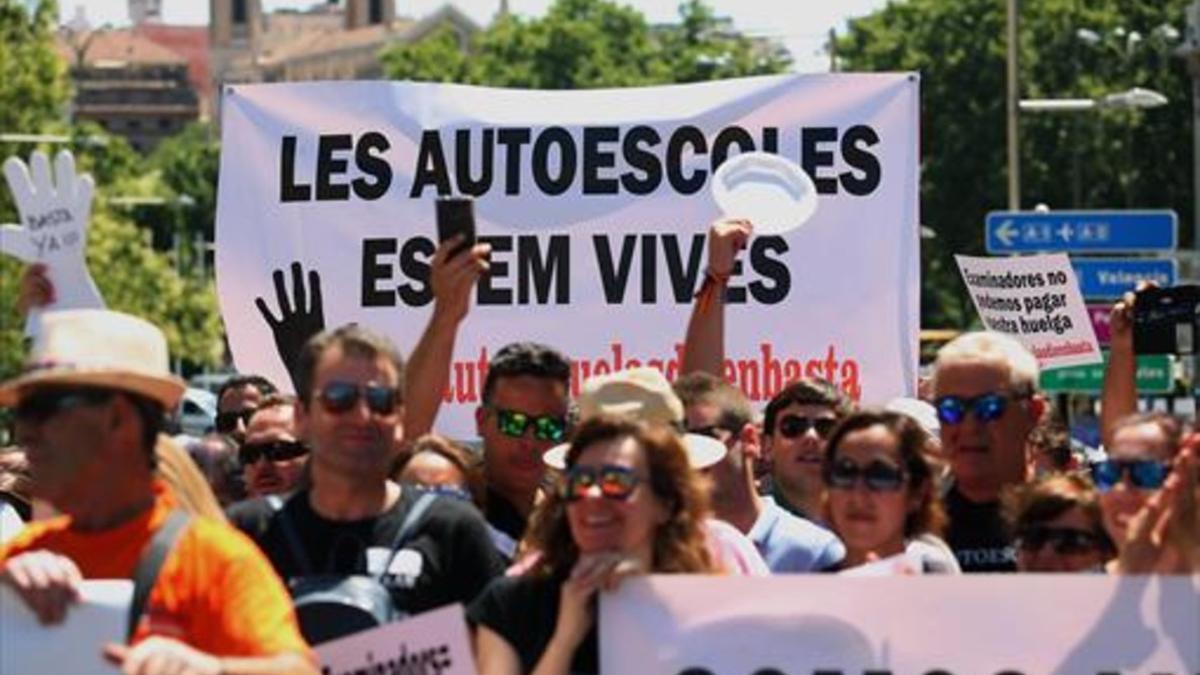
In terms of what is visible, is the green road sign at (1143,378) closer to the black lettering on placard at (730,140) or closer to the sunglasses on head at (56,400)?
the black lettering on placard at (730,140)

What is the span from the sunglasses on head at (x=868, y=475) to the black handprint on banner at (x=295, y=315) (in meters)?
3.81

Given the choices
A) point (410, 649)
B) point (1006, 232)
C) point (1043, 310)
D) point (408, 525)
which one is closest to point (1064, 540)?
point (408, 525)

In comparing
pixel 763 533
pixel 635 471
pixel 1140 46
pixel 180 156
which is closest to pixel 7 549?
pixel 635 471

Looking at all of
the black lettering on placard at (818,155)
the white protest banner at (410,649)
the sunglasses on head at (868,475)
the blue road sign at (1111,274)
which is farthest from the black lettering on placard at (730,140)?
the blue road sign at (1111,274)

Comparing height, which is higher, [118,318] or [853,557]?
[118,318]

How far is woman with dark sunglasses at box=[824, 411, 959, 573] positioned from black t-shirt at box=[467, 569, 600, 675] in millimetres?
745

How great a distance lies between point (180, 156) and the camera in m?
148

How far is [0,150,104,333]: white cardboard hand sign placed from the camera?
281 inches

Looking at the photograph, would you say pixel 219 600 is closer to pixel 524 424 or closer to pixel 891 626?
pixel 891 626

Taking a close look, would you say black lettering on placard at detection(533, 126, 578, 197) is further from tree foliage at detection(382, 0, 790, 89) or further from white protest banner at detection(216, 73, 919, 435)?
tree foliage at detection(382, 0, 790, 89)

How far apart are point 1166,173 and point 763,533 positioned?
5682 centimetres

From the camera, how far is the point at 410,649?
680 cm

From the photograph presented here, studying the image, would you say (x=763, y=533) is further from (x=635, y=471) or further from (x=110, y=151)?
(x=110, y=151)

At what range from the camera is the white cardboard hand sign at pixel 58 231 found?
23.4ft
